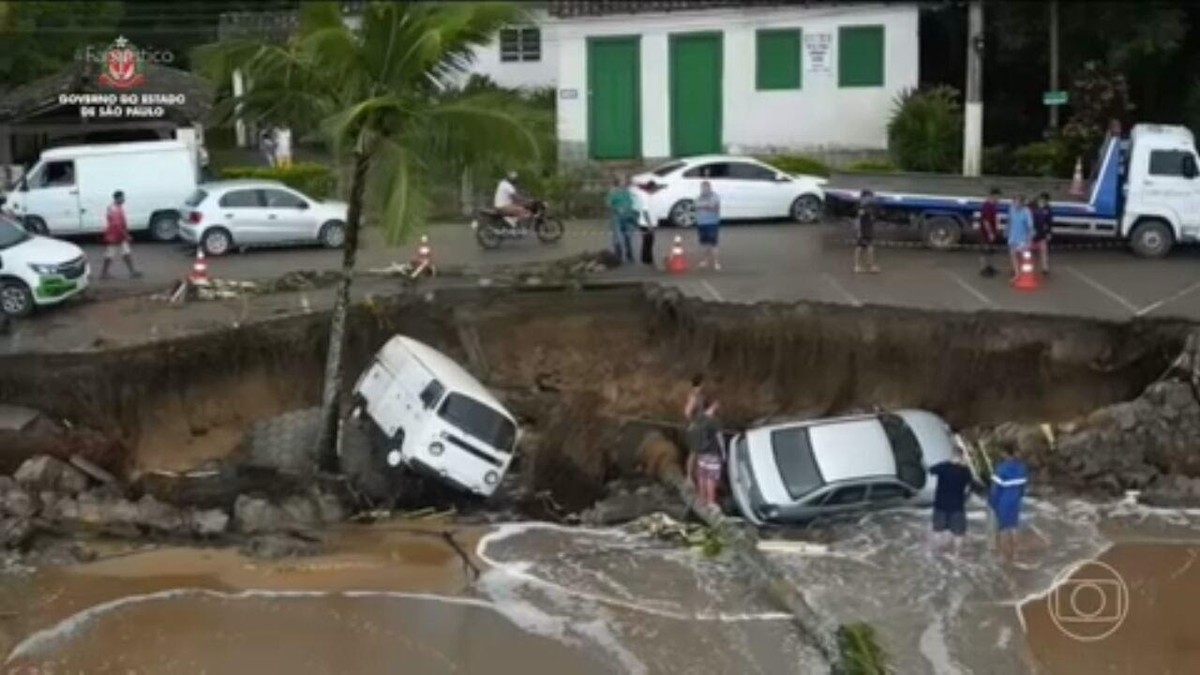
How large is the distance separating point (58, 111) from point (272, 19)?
5.05 m

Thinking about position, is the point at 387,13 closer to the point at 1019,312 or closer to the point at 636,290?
the point at 636,290

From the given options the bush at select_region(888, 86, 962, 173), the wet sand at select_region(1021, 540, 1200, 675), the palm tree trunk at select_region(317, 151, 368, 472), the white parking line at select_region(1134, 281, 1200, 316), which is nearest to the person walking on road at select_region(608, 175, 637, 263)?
the palm tree trunk at select_region(317, 151, 368, 472)

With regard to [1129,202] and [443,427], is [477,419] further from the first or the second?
[1129,202]

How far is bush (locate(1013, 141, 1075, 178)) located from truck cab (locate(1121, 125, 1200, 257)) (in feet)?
14.5

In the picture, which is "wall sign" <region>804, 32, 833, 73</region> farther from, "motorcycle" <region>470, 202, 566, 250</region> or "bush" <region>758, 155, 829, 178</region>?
"motorcycle" <region>470, 202, 566, 250</region>

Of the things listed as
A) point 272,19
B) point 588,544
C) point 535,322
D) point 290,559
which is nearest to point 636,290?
point 535,322

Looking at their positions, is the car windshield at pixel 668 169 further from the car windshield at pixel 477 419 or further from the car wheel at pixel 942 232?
the car windshield at pixel 477 419

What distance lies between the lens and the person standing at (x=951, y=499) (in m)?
23.2

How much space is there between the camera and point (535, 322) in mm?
29703

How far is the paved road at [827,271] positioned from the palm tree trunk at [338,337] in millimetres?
4019

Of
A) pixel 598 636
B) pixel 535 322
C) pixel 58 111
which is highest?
pixel 58 111

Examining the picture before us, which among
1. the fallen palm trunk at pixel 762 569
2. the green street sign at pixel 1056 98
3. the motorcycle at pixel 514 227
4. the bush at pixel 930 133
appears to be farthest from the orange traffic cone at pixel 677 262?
the green street sign at pixel 1056 98

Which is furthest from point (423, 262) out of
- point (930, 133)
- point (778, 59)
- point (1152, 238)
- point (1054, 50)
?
point (1054, 50)

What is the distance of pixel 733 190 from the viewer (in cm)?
3491
